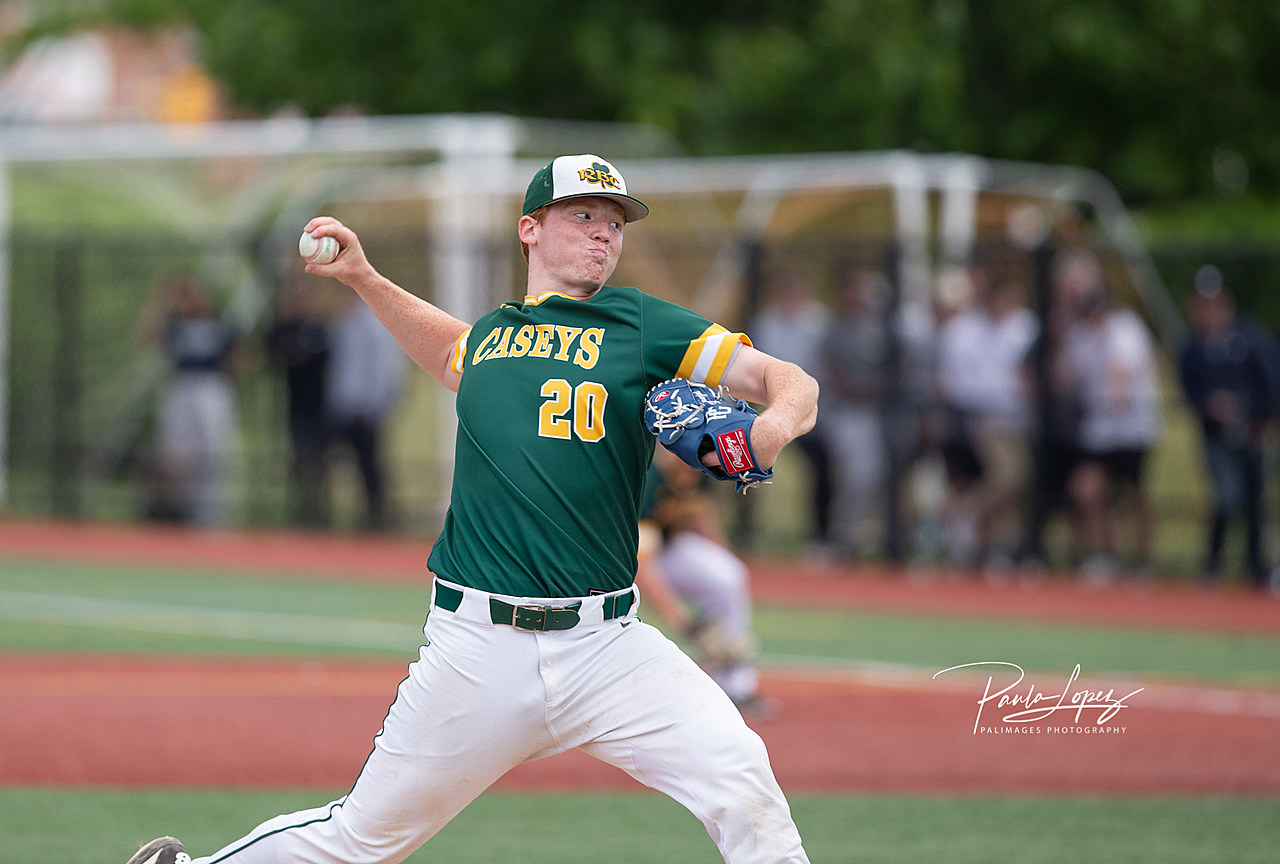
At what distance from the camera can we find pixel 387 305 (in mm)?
4852

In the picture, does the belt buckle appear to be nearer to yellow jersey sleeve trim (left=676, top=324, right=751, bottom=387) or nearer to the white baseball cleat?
yellow jersey sleeve trim (left=676, top=324, right=751, bottom=387)

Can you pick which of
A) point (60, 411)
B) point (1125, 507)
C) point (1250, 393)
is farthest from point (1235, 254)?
point (60, 411)

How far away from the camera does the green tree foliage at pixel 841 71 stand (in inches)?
843

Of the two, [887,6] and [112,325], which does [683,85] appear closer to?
[887,6]

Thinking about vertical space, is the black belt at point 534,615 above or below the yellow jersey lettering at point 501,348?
below

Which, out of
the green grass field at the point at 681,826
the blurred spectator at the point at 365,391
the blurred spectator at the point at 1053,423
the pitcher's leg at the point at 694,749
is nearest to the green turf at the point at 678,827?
the green grass field at the point at 681,826

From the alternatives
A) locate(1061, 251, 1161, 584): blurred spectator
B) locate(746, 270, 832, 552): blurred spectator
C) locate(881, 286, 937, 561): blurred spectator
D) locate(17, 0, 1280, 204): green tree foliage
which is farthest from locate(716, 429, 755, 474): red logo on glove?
locate(17, 0, 1280, 204): green tree foliage

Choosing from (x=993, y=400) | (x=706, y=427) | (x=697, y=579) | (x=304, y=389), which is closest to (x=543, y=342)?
(x=706, y=427)

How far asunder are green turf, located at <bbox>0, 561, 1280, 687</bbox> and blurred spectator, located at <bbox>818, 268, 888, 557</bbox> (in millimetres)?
3014

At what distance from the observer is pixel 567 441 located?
14.3 feet

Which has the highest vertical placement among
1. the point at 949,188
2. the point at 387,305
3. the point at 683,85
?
the point at 683,85

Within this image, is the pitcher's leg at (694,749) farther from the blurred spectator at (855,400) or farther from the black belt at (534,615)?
the blurred spectator at (855,400)

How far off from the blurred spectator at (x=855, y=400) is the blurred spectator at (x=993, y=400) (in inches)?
29.2

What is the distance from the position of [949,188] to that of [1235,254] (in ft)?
11.8
